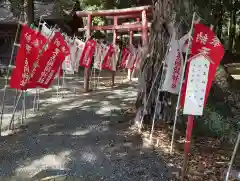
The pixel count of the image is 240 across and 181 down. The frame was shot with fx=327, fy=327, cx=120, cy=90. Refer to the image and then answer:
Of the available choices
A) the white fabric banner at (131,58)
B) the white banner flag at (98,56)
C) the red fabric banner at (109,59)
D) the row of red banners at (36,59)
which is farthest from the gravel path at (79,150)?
the white fabric banner at (131,58)

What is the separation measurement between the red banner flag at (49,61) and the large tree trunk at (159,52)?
73.0 inches

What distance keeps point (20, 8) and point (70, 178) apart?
17.0 m

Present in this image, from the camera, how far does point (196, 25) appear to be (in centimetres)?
432

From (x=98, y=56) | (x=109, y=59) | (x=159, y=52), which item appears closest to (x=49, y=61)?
(x=159, y=52)

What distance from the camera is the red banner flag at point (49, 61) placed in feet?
21.4

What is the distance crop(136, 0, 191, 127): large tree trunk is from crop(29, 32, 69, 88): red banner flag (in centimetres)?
185

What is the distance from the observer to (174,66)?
570cm

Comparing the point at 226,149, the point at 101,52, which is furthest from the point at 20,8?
the point at 226,149

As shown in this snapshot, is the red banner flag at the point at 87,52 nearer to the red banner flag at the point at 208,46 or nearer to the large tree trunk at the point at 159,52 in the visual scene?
the large tree trunk at the point at 159,52

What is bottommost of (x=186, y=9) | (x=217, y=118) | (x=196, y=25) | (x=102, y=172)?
(x=102, y=172)

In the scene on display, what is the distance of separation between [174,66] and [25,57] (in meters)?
→ 2.76

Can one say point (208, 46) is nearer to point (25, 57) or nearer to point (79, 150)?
point (79, 150)

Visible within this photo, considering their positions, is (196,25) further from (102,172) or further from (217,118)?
(217,118)

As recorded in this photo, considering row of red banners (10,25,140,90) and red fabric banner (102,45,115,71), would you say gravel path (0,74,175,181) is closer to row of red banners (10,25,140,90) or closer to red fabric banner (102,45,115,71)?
row of red banners (10,25,140,90)
